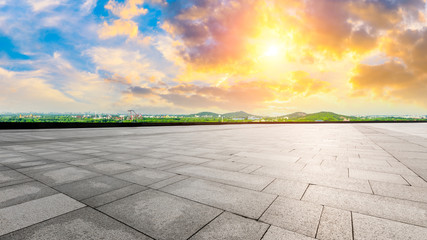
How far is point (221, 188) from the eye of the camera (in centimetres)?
426

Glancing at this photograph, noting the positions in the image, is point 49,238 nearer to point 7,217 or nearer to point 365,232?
point 7,217

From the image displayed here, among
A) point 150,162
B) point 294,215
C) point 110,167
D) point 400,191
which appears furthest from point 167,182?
point 400,191

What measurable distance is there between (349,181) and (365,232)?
8.22 ft

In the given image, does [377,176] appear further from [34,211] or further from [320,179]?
[34,211]

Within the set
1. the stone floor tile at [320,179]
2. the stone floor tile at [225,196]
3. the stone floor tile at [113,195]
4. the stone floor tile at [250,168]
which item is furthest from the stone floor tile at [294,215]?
the stone floor tile at [113,195]

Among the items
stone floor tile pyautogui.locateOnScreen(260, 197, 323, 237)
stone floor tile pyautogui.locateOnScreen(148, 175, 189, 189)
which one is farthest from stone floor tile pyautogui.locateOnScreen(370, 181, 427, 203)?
stone floor tile pyautogui.locateOnScreen(148, 175, 189, 189)

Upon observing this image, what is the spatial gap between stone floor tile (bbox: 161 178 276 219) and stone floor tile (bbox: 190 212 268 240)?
0.22 m

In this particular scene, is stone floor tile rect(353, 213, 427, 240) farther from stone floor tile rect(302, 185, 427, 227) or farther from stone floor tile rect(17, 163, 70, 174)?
stone floor tile rect(17, 163, 70, 174)

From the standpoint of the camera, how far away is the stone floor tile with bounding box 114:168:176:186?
4.72 meters

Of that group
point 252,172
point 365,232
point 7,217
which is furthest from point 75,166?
point 365,232

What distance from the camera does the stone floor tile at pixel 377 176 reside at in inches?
191

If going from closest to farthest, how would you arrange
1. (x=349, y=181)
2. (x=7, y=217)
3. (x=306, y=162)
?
(x=7, y=217), (x=349, y=181), (x=306, y=162)

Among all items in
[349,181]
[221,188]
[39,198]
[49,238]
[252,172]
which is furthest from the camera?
[252,172]

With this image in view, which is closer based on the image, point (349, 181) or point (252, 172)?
point (349, 181)
